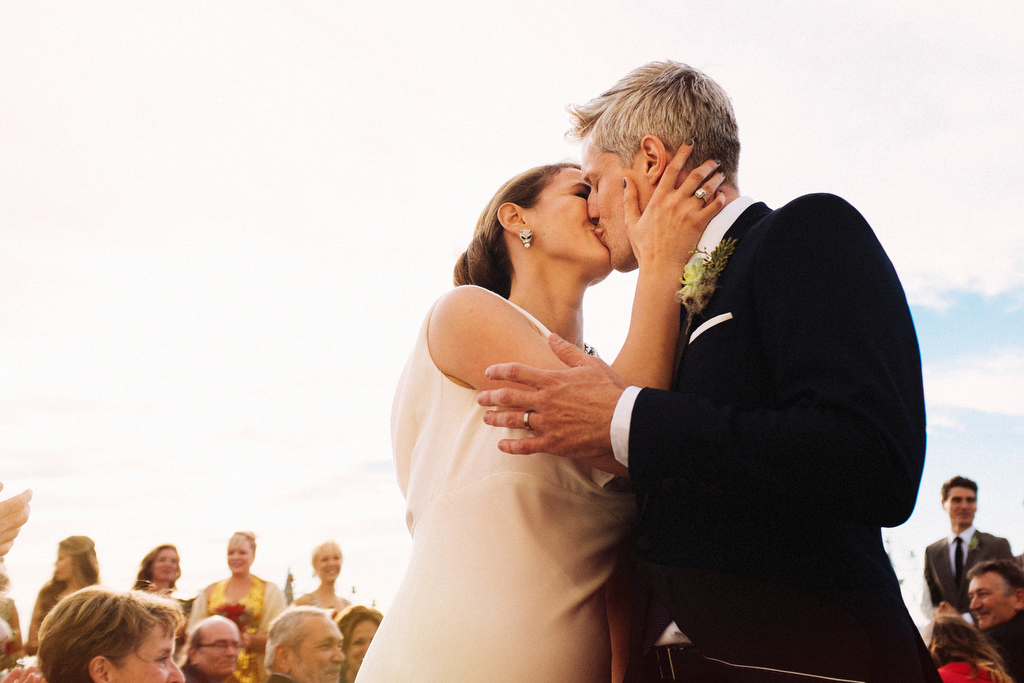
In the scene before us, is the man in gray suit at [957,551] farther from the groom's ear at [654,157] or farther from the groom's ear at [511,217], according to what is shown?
the groom's ear at [654,157]

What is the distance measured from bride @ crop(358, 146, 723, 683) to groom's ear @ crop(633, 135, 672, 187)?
32 mm

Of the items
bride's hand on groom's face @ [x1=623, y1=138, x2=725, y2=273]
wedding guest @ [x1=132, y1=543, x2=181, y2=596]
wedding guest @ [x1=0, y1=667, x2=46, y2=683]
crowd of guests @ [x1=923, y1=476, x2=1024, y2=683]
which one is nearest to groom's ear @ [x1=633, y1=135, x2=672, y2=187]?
bride's hand on groom's face @ [x1=623, y1=138, x2=725, y2=273]

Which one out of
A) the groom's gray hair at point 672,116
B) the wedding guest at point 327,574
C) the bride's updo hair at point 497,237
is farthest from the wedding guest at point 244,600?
the groom's gray hair at point 672,116

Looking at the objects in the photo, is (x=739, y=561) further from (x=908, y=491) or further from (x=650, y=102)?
(x=650, y=102)

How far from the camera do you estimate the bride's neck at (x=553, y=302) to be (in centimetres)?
262

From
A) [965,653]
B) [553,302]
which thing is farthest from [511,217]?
[965,653]

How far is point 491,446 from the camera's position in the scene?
81.3 inches

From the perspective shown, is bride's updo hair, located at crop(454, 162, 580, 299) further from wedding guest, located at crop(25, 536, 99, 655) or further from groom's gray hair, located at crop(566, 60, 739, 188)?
wedding guest, located at crop(25, 536, 99, 655)

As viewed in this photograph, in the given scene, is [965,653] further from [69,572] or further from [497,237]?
[69,572]

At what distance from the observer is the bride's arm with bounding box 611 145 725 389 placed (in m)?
1.89

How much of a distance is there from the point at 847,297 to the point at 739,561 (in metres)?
0.54

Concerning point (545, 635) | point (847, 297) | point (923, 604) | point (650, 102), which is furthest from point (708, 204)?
point (923, 604)

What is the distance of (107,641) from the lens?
320cm

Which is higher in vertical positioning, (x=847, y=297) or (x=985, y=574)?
(x=847, y=297)
